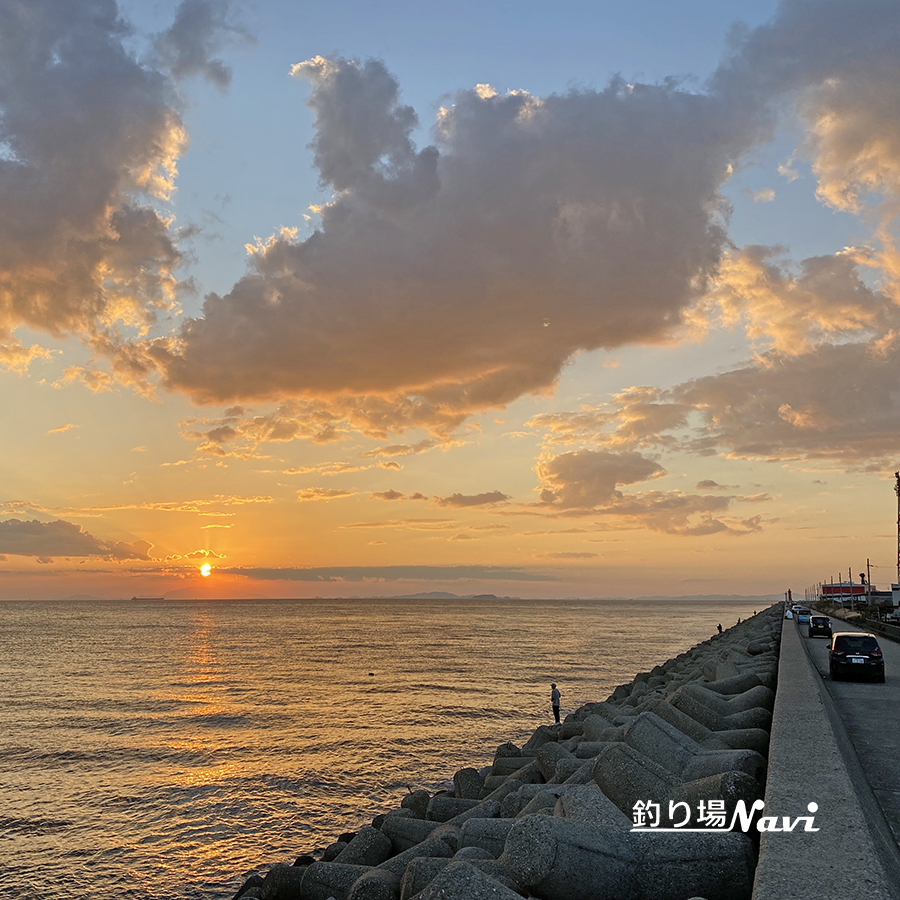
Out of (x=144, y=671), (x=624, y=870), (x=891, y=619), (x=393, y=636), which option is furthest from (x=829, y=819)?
(x=393, y=636)

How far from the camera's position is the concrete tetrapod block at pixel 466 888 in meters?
4.39

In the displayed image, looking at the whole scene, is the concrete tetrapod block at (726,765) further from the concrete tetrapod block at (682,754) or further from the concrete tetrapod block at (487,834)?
the concrete tetrapod block at (487,834)

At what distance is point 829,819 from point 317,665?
58.4 metres

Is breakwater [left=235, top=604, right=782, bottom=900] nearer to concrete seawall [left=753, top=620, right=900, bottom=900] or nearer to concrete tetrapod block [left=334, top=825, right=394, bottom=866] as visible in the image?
concrete tetrapod block [left=334, top=825, right=394, bottom=866]

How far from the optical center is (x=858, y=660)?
59.8 feet

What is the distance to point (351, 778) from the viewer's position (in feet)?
73.8

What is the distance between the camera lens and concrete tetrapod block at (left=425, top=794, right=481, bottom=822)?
11.8 meters

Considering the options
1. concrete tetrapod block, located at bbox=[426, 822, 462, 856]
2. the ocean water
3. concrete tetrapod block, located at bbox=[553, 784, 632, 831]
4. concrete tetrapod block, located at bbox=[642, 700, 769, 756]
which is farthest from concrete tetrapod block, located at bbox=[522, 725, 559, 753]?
concrete tetrapod block, located at bbox=[553, 784, 632, 831]

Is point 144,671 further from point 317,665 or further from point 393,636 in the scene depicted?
point 393,636

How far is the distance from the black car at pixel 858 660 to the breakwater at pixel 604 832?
27.6 ft

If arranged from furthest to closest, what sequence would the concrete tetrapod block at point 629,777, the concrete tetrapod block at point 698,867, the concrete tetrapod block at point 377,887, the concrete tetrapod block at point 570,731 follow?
1. the concrete tetrapod block at point 570,731
2. the concrete tetrapod block at point 377,887
3. the concrete tetrapod block at point 629,777
4. the concrete tetrapod block at point 698,867

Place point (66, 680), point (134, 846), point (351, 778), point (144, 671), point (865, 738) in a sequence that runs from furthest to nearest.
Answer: point (144, 671), point (66, 680), point (351, 778), point (134, 846), point (865, 738)

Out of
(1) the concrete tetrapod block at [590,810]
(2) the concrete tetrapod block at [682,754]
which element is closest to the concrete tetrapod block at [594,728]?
(2) the concrete tetrapod block at [682,754]

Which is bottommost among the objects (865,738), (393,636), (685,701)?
(393,636)
